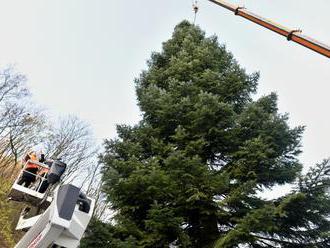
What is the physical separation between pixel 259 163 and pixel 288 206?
107 cm

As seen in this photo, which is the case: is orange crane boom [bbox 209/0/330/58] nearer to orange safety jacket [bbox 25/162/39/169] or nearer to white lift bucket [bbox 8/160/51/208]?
white lift bucket [bbox 8/160/51/208]

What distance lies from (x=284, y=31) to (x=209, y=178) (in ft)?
15.4

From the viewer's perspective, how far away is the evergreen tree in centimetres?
721

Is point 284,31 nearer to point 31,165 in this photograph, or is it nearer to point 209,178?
point 209,178

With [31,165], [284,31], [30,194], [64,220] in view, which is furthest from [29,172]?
[284,31]

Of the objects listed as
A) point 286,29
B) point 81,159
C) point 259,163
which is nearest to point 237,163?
point 259,163

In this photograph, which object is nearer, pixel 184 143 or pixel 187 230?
pixel 187 230

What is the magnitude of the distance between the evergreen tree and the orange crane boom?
1.57 metres

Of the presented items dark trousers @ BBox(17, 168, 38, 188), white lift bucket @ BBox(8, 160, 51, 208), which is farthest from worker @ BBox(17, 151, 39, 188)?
white lift bucket @ BBox(8, 160, 51, 208)

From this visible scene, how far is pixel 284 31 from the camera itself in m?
9.70

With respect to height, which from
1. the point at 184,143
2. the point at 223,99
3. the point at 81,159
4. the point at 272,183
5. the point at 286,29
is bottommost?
the point at 272,183

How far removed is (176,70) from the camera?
11.2 metres

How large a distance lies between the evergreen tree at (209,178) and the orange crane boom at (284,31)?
1566mm

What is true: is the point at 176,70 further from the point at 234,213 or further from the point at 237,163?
the point at 234,213
